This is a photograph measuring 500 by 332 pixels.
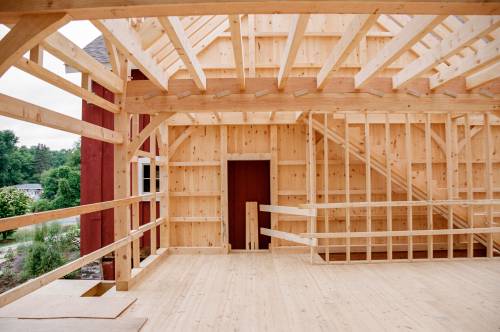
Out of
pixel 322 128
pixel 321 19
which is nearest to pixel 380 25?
pixel 321 19

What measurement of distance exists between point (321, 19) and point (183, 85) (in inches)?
160

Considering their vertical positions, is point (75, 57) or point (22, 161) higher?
point (75, 57)

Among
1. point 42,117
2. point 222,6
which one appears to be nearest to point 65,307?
point 42,117

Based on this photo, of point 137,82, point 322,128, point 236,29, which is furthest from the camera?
point 322,128

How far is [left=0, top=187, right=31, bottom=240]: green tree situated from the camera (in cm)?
1175

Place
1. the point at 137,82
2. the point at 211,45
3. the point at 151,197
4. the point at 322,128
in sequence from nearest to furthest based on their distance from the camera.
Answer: the point at 137,82 < the point at 151,197 < the point at 322,128 < the point at 211,45

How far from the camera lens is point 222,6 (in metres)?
2.27

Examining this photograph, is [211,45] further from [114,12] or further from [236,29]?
[114,12]

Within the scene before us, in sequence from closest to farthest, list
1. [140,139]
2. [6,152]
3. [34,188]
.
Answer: [140,139], [34,188], [6,152]

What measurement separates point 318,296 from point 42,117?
3.85 m

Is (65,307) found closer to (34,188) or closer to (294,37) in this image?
(294,37)

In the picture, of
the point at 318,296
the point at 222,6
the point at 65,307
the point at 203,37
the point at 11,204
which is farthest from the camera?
the point at 11,204

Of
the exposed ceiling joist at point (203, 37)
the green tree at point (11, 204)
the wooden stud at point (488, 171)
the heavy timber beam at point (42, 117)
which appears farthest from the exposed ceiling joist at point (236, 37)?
the green tree at point (11, 204)

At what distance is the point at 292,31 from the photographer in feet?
10.6
